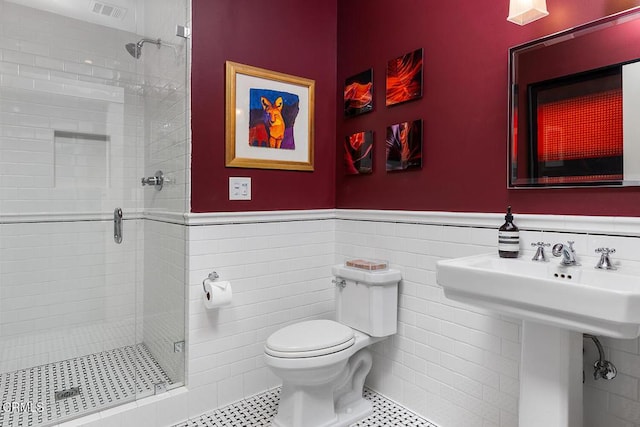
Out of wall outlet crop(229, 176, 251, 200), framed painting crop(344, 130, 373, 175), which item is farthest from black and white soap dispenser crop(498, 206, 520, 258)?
wall outlet crop(229, 176, 251, 200)

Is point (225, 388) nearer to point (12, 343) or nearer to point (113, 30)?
point (12, 343)

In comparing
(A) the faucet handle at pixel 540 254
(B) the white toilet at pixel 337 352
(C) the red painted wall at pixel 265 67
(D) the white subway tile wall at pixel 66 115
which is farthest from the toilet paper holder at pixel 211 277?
(A) the faucet handle at pixel 540 254

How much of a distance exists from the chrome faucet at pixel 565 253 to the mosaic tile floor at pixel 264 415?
3.68 ft

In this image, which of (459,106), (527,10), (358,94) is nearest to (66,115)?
(358,94)

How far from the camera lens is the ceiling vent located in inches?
92.7

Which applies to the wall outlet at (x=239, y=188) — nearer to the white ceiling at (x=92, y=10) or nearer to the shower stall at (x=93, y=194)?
the shower stall at (x=93, y=194)

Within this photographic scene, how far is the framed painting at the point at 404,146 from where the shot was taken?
6.62ft

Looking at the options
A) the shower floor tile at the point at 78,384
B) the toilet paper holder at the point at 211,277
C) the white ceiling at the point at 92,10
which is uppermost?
the white ceiling at the point at 92,10

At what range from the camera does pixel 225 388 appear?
6.98 ft

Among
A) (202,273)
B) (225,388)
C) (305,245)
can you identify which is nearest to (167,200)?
(202,273)

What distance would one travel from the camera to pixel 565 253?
1374 millimetres

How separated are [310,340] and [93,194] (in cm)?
173

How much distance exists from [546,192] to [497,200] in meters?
0.20
